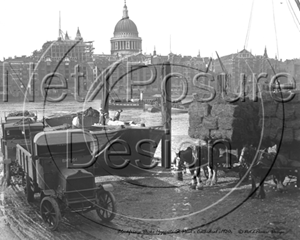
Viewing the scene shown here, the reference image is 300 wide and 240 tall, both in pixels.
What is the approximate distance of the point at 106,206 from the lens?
884 cm

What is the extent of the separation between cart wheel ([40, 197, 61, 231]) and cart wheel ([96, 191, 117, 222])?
928 mm

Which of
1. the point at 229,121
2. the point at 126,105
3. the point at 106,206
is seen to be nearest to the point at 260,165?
the point at 229,121

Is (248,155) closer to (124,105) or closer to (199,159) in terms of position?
(199,159)

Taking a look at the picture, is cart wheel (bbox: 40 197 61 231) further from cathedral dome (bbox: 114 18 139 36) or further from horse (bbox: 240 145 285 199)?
cathedral dome (bbox: 114 18 139 36)

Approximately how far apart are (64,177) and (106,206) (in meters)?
1.03

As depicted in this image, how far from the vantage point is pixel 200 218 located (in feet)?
29.6

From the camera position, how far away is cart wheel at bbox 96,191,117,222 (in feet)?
28.6

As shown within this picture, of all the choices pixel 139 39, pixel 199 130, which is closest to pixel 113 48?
pixel 139 39

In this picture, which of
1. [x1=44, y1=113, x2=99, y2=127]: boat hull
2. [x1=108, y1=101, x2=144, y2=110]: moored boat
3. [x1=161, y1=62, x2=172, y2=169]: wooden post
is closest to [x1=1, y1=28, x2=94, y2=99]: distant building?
[x1=108, y1=101, x2=144, y2=110]: moored boat

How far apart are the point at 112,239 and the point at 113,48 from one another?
12876 centimetres

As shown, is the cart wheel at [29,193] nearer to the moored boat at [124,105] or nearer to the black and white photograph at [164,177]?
the black and white photograph at [164,177]

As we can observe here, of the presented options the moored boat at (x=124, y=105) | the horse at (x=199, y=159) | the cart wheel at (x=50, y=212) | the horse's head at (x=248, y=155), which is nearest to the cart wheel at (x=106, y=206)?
the cart wheel at (x=50, y=212)

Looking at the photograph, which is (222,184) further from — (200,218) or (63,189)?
(63,189)

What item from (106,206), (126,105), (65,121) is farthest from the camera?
(126,105)
